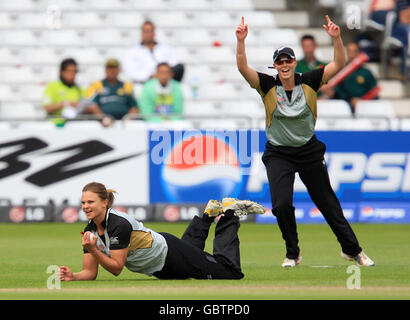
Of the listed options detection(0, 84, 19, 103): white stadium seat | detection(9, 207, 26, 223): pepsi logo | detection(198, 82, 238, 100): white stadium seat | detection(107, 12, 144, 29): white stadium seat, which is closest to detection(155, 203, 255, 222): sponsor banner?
detection(9, 207, 26, 223): pepsi logo

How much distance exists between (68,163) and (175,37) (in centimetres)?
570

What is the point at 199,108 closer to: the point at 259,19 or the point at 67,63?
the point at 67,63

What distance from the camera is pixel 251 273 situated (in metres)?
11.1

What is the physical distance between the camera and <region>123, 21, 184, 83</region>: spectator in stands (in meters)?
20.2

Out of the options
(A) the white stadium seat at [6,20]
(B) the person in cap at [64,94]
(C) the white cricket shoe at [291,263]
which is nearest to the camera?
(C) the white cricket shoe at [291,263]

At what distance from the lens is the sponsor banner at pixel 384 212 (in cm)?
1838

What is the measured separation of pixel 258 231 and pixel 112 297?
8.50m

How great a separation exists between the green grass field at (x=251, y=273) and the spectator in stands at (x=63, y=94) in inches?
112

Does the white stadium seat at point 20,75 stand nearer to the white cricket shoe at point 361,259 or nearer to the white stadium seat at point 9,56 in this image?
the white stadium seat at point 9,56

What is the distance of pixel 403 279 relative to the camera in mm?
10320

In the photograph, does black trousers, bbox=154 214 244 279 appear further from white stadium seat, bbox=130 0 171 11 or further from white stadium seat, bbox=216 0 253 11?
white stadium seat, bbox=216 0 253 11

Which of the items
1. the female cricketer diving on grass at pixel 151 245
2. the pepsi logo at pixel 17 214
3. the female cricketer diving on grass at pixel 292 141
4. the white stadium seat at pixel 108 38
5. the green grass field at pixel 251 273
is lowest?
the pepsi logo at pixel 17 214

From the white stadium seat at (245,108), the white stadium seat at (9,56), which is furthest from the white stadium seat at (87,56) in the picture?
the white stadium seat at (245,108)

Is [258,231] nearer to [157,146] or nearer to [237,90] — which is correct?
[157,146]
